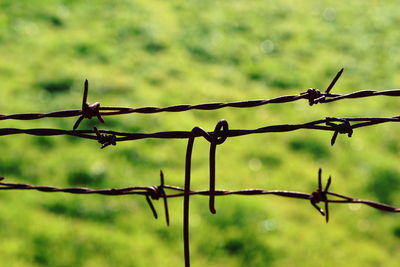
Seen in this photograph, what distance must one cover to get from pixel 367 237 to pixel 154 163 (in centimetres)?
214

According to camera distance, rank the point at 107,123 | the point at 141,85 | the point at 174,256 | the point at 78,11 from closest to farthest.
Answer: the point at 174,256, the point at 107,123, the point at 141,85, the point at 78,11

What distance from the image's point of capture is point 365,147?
6.38m

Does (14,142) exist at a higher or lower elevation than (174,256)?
higher

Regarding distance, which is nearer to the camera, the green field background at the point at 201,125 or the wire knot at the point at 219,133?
the wire knot at the point at 219,133

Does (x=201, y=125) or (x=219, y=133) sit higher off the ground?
(x=201, y=125)

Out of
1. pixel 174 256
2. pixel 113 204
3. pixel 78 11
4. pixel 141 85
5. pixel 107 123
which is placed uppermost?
pixel 78 11

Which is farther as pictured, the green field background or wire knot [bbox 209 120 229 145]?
the green field background

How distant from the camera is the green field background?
4.70 m

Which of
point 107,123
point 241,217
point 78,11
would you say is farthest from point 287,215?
point 78,11

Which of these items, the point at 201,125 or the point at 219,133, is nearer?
the point at 219,133

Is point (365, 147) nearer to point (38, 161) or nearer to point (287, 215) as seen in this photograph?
point (287, 215)

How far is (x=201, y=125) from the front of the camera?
21.4ft

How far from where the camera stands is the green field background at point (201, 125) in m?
4.70

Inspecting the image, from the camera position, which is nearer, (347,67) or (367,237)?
(367,237)
